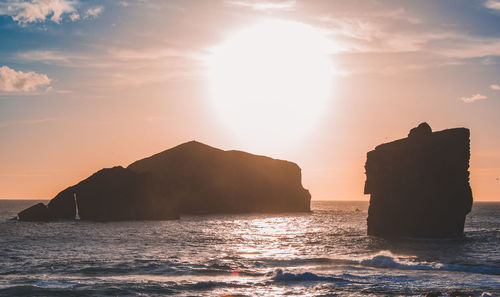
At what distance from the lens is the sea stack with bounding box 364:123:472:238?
5497 cm

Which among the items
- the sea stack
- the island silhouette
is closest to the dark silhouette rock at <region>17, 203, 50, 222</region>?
the island silhouette

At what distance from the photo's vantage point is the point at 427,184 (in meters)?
55.7

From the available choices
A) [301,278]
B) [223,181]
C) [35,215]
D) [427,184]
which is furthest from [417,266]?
[223,181]

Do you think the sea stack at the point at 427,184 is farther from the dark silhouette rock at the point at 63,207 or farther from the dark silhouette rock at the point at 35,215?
the dark silhouette rock at the point at 63,207

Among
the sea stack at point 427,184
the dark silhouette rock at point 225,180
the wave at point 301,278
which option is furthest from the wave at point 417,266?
the dark silhouette rock at point 225,180

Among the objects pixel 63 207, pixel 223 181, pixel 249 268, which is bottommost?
pixel 249 268

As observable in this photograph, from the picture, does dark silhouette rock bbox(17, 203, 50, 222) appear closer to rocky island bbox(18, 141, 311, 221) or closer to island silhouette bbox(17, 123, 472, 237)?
island silhouette bbox(17, 123, 472, 237)

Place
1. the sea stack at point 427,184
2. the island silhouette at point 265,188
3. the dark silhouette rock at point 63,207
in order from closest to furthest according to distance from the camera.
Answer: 1. the sea stack at point 427,184
2. the island silhouette at point 265,188
3. the dark silhouette rock at point 63,207

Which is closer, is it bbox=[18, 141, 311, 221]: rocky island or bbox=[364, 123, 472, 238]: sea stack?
bbox=[364, 123, 472, 238]: sea stack

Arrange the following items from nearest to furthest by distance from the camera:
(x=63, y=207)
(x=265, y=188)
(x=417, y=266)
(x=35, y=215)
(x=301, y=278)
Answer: (x=301, y=278) < (x=417, y=266) < (x=35, y=215) < (x=63, y=207) < (x=265, y=188)

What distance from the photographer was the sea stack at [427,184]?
54969mm

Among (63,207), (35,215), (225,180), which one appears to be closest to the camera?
(35,215)

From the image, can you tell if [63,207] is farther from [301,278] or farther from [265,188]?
[265,188]

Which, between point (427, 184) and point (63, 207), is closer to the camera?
point (427, 184)
